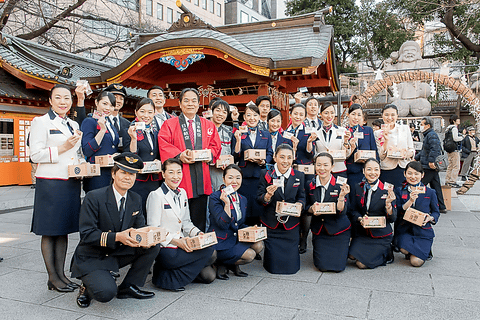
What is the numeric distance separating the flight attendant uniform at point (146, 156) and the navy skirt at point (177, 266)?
695mm

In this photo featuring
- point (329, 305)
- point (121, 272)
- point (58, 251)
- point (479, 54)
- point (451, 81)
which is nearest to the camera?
point (329, 305)

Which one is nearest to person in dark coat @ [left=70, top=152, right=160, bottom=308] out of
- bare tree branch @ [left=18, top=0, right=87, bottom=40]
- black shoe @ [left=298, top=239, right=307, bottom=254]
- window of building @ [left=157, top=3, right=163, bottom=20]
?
black shoe @ [left=298, top=239, right=307, bottom=254]

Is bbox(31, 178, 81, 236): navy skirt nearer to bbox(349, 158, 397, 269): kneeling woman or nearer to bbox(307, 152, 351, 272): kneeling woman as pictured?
bbox(307, 152, 351, 272): kneeling woman

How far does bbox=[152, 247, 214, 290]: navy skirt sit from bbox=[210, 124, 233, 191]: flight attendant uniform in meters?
1.07

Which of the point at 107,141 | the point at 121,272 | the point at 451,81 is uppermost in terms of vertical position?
the point at 451,81

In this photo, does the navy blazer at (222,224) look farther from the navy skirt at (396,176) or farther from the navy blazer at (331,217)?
the navy skirt at (396,176)

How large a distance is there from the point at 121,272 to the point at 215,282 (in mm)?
1122

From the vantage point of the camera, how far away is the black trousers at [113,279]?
2859mm

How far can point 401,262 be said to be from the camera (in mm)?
4281

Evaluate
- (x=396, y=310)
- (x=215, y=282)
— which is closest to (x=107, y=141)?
(x=215, y=282)

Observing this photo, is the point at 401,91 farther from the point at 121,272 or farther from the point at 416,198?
the point at 121,272

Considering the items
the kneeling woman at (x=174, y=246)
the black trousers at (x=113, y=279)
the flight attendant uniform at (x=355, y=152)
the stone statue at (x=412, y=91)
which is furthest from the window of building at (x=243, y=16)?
the black trousers at (x=113, y=279)

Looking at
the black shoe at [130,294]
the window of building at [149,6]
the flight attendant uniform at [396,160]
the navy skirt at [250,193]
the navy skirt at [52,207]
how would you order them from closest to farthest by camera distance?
the black shoe at [130,294], the navy skirt at [52,207], the navy skirt at [250,193], the flight attendant uniform at [396,160], the window of building at [149,6]

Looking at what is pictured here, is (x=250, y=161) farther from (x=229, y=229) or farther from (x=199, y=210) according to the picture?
(x=229, y=229)
